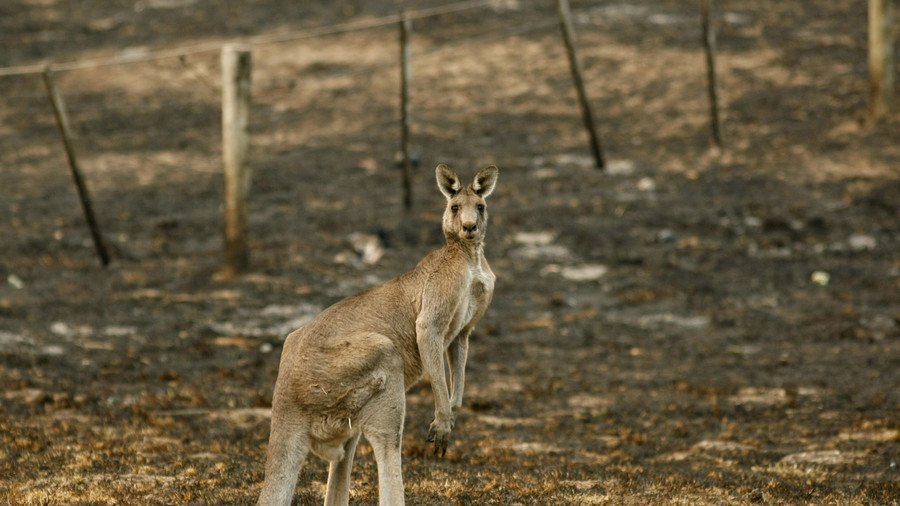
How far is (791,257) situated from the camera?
40.4 feet

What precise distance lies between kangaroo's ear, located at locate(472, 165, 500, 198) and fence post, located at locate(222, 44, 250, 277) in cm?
636

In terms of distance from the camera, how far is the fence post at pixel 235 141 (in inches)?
449

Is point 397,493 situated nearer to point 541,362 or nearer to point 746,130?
point 541,362

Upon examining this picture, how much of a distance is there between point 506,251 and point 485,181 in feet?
23.0

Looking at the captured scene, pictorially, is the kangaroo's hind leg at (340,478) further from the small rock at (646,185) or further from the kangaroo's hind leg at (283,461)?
the small rock at (646,185)

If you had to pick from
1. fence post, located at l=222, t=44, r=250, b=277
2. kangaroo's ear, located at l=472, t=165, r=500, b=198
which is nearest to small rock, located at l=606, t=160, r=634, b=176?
fence post, located at l=222, t=44, r=250, b=277

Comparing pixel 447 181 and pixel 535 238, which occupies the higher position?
pixel 447 181

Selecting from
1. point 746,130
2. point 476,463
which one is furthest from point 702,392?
point 746,130

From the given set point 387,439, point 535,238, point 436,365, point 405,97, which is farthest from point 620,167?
point 387,439

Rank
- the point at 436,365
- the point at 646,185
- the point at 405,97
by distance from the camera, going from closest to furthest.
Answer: the point at 436,365, the point at 405,97, the point at 646,185

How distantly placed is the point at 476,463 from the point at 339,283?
4.83 m

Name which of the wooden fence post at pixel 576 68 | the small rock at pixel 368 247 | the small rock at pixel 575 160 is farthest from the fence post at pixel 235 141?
the small rock at pixel 575 160

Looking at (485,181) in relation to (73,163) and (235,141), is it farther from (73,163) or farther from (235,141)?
(73,163)

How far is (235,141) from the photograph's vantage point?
11.5m
